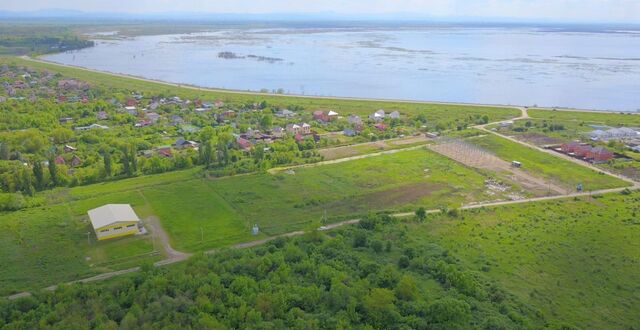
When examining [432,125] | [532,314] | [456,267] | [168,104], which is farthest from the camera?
[168,104]

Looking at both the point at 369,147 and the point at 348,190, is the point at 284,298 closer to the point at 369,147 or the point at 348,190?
the point at 348,190

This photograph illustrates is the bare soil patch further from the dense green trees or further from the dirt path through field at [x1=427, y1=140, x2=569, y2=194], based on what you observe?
the dense green trees

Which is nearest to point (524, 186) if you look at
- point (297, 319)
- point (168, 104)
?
point (297, 319)

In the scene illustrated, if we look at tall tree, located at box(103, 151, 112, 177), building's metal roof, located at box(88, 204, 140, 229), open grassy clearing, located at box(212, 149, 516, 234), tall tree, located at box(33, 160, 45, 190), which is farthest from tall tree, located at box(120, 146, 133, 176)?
building's metal roof, located at box(88, 204, 140, 229)

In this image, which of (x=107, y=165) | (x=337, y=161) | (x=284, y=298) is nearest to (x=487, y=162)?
(x=337, y=161)

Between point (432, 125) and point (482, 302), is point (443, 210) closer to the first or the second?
point (482, 302)

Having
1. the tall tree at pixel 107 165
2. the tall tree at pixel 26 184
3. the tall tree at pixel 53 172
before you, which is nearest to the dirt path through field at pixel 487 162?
the tall tree at pixel 107 165

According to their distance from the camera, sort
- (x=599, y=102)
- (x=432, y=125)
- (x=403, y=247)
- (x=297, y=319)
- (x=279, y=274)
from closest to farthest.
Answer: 1. (x=297, y=319)
2. (x=279, y=274)
3. (x=403, y=247)
4. (x=432, y=125)
5. (x=599, y=102)
